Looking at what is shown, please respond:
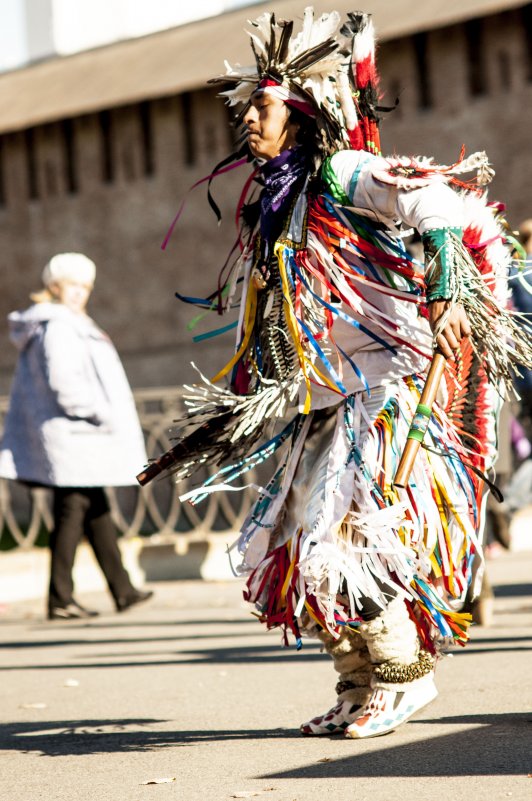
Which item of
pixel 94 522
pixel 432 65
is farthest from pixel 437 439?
pixel 432 65

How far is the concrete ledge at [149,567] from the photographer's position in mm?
10203

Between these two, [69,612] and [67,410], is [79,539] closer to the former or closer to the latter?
[69,612]

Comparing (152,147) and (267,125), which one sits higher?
(152,147)

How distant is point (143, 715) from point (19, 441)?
12.3 feet

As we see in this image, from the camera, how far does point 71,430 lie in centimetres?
829

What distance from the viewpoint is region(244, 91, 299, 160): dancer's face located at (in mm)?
4234

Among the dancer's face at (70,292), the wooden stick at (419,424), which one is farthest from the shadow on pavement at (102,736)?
the dancer's face at (70,292)

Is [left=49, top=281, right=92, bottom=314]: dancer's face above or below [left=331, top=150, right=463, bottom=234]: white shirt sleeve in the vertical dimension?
above

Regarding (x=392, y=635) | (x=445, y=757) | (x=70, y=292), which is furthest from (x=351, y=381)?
(x=70, y=292)

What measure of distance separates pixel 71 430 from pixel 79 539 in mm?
570

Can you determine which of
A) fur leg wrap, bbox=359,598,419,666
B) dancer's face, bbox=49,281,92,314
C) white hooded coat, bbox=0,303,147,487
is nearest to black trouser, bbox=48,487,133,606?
white hooded coat, bbox=0,303,147,487

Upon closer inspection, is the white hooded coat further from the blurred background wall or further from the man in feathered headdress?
the blurred background wall

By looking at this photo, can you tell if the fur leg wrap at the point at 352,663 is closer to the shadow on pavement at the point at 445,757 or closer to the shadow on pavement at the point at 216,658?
the shadow on pavement at the point at 445,757

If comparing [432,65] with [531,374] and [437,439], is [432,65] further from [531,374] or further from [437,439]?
[437,439]
